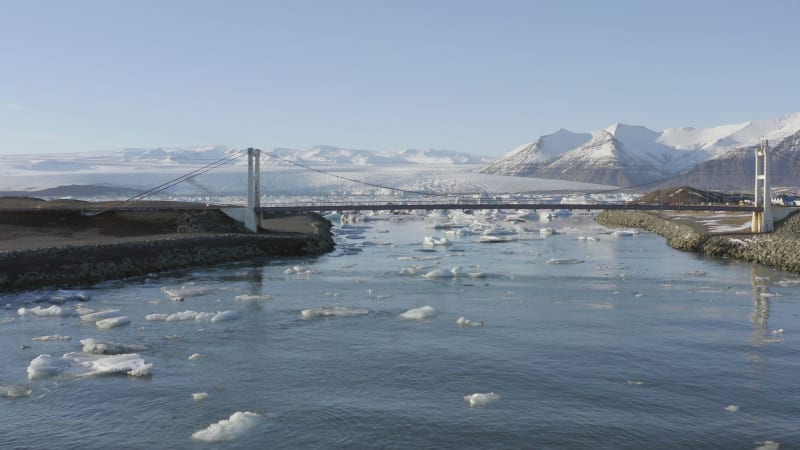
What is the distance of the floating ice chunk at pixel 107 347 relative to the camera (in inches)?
586

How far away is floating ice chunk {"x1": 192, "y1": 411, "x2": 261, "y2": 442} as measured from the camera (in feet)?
33.9

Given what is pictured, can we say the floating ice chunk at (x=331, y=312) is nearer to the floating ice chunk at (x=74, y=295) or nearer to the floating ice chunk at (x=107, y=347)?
the floating ice chunk at (x=107, y=347)

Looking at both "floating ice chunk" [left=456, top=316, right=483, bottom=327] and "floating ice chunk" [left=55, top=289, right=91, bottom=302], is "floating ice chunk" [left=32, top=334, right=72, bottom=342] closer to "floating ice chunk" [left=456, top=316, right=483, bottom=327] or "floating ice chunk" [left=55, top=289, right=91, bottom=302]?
"floating ice chunk" [left=55, top=289, right=91, bottom=302]

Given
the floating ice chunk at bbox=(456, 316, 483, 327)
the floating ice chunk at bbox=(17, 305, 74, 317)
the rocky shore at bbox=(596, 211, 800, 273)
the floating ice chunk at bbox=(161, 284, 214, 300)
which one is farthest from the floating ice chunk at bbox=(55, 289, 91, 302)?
the rocky shore at bbox=(596, 211, 800, 273)

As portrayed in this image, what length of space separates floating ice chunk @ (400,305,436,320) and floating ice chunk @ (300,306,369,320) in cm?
119

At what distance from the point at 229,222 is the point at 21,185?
83103mm

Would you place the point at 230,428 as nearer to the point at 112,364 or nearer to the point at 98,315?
the point at 112,364

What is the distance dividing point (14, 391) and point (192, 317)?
655cm

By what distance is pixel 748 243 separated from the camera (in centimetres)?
3519

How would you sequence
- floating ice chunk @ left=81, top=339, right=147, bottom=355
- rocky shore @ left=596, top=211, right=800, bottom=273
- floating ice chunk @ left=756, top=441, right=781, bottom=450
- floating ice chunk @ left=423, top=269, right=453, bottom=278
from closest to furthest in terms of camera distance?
floating ice chunk @ left=756, top=441, right=781, bottom=450 < floating ice chunk @ left=81, top=339, right=147, bottom=355 < floating ice chunk @ left=423, top=269, right=453, bottom=278 < rocky shore @ left=596, top=211, right=800, bottom=273

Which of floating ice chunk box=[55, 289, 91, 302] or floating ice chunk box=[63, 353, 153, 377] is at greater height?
floating ice chunk box=[55, 289, 91, 302]

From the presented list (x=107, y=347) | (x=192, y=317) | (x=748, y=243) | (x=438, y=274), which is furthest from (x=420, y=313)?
(x=748, y=243)

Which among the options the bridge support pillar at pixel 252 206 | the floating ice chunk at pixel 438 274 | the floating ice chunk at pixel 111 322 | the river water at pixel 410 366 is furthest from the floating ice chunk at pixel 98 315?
the bridge support pillar at pixel 252 206

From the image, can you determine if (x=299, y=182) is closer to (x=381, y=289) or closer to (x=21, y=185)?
(x=21, y=185)
